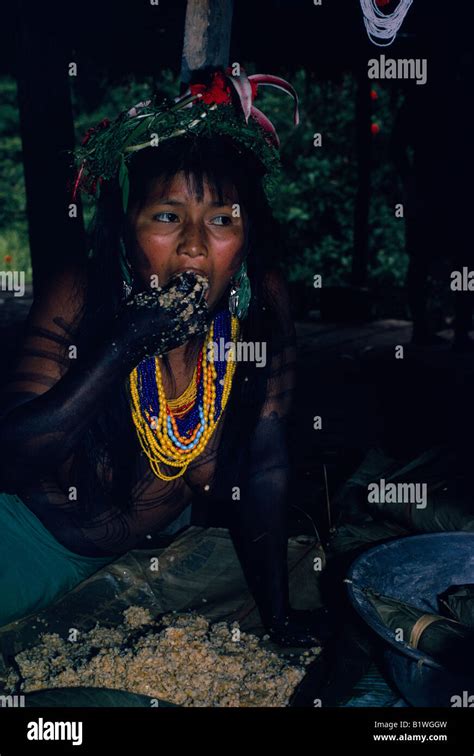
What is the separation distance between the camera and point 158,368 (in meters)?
2.51

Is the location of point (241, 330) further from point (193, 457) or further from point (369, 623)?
point (369, 623)

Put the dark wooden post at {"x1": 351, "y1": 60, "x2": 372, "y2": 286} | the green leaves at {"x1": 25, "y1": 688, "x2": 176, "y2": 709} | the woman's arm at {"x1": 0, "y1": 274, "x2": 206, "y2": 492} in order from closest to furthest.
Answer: the green leaves at {"x1": 25, "y1": 688, "x2": 176, "y2": 709}, the woman's arm at {"x1": 0, "y1": 274, "x2": 206, "y2": 492}, the dark wooden post at {"x1": 351, "y1": 60, "x2": 372, "y2": 286}

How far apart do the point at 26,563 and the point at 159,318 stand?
960mm

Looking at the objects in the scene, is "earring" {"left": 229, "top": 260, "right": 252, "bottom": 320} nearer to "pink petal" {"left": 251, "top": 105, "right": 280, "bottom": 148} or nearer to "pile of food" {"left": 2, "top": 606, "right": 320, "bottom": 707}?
"pink petal" {"left": 251, "top": 105, "right": 280, "bottom": 148}

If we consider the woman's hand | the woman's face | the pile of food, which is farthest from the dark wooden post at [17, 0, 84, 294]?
the pile of food

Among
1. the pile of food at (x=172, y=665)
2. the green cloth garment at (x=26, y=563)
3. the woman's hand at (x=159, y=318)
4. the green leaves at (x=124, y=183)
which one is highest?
the green leaves at (x=124, y=183)

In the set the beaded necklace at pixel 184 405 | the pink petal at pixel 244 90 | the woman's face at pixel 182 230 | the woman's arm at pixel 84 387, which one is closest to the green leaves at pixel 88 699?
the woman's arm at pixel 84 387

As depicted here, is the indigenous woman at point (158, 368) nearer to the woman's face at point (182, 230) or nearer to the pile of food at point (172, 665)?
the woman's face at point (182, 230)

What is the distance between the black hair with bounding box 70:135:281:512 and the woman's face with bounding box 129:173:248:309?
0.11 feet

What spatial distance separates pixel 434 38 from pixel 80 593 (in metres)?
5.75

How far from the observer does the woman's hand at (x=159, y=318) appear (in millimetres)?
2059

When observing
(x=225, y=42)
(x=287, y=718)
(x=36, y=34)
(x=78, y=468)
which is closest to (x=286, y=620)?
(x=287, y=718)

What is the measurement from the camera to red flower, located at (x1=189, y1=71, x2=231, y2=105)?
229cm

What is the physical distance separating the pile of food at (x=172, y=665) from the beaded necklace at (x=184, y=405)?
542mm
